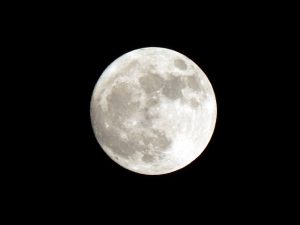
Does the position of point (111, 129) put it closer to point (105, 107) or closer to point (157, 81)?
point (105, 107)

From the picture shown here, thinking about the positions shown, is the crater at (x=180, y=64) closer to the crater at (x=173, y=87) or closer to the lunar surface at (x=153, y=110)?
the lunar surface at (x=153, y=110)

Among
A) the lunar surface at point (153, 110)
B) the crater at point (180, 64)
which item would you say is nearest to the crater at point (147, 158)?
the lunar surface at point (153, 110)

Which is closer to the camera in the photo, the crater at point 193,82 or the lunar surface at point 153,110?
the lunar surface at point 153,110

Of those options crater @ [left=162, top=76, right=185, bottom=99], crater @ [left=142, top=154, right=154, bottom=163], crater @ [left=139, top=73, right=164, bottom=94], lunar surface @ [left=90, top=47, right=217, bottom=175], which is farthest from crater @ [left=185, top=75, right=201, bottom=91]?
crater @ [left=142, top=154, right=154, bottom=163]

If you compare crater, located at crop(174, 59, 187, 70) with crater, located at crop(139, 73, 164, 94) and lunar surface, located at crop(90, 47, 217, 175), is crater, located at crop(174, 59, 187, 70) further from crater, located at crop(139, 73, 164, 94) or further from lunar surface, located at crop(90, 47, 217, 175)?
crater, located at crop(139, 73, 164, 94)

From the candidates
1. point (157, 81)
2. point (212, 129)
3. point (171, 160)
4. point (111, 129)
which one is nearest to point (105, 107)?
point (111, 129)

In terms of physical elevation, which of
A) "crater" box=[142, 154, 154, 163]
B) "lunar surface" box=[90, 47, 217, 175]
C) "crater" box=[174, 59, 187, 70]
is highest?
"crater" box=[174, 59, 187, 70]

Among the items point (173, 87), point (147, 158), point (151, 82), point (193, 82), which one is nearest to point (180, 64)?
point (193, 82)

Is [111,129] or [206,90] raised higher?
[206,90]

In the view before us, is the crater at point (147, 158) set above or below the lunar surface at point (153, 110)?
below
